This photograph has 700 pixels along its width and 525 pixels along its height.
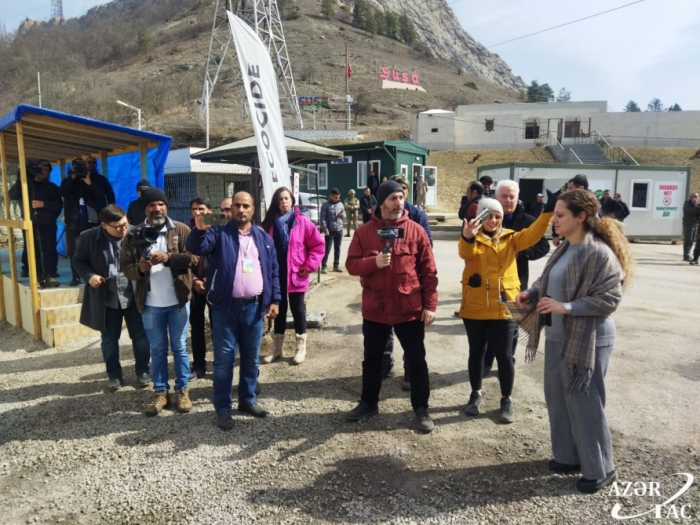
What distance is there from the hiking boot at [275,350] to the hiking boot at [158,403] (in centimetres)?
120

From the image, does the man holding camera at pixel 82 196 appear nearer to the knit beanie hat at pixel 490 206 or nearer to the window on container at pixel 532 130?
the knit beanie hat at pixel 490 206

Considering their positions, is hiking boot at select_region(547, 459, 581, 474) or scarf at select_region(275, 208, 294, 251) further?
scarf at select_region(275, 208, 294, 251)

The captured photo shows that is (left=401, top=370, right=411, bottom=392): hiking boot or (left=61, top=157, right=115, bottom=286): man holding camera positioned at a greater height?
(left=61, top=157, right=115, bottom=286): man holding camera

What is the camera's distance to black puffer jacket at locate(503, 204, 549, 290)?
13.2 ft

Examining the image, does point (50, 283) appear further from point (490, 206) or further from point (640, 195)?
point (640, 195)

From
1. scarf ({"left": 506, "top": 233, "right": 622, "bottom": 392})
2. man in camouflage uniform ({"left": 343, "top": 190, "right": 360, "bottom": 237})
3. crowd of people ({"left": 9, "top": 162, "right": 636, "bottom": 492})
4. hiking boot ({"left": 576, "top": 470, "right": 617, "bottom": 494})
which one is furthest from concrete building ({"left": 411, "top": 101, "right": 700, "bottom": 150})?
hiking boot ({"left": 576, "top": 470, "right": 617, "bottom": 494})

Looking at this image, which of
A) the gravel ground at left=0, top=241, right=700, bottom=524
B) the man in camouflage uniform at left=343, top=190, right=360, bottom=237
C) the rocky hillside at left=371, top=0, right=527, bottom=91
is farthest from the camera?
the rocky hillside at left=371, top=0, right=527, bottom=91

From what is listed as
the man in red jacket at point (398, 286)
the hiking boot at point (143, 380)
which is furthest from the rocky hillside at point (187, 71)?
the man in red jacket at point (398, 286)

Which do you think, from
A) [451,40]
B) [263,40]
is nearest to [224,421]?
[263,40]

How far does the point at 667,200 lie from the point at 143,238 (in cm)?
1748

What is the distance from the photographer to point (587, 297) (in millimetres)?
2486

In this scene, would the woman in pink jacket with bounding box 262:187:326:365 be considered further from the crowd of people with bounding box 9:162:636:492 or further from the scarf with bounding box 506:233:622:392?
the scarf with bounding box 506:233:622:392

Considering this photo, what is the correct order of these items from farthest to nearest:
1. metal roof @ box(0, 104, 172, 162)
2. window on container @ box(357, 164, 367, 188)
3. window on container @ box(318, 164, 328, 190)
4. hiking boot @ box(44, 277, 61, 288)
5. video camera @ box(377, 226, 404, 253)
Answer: window on container @ box(318, 164, 328, 190), window on container @ box(357, 164, 367, 188), hiking boot @ box(44, 277, 61, 288), metal roof @ box(0, 104, 172, 162), video camera @ box(377, 226, 404, 253)

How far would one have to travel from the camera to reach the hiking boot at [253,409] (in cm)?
364
